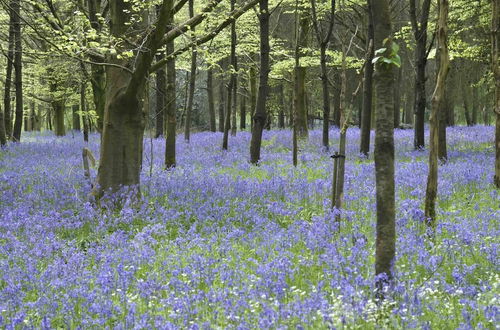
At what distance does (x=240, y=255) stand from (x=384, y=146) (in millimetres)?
2636

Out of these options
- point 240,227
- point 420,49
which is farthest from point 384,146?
point 420,49

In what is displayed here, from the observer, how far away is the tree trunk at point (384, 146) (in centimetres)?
423

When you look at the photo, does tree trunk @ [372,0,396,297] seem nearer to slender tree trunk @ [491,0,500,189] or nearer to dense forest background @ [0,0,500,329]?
dense forest background @ [0,0,500,329]

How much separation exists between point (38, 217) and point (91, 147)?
13.4 m

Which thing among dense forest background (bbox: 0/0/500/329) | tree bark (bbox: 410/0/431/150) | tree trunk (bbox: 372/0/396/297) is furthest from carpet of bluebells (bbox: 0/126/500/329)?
tree bark (bbox: 410/0/431/150)

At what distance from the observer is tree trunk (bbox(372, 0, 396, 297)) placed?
13.9 ft

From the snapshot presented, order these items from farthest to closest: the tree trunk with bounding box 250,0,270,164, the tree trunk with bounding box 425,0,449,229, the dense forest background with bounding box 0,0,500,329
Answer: the tree trunk with bounding box 250,0,270,164 < the tree trunk with bounding box 425,0,449,229 < the dense forest background with bounding box 0,0,500,329

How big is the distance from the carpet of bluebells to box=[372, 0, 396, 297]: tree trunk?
1.06 feet

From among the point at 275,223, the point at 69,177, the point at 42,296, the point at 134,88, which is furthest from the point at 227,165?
the point at 42,296

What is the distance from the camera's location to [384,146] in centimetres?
432

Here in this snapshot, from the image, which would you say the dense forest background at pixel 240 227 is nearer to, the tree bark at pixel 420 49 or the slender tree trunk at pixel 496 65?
the slender tree trunk at pixel 496 65

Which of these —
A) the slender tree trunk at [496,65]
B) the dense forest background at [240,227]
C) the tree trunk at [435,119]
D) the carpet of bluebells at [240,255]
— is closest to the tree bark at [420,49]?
the dense forest background at [240,227]

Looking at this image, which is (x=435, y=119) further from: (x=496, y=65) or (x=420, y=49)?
(x=420, y=49)

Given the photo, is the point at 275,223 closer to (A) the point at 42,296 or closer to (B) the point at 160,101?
(A) the point at 42,296
